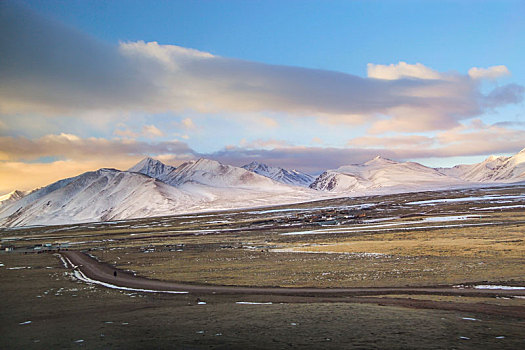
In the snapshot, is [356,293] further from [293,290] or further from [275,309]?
[275,309]

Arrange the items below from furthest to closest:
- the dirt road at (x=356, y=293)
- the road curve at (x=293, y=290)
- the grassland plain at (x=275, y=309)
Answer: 1. the road curve at (x=293, y=290)
2. the dirt road at (x=356, y=293)
3. the grassland plain at (x=275, y=309)

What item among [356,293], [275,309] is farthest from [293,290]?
[275,309]

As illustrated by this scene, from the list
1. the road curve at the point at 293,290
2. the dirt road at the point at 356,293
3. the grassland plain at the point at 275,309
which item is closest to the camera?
the grassland plain at the point at 275,309

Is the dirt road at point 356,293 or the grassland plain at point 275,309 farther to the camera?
the dirt road at point 356,293

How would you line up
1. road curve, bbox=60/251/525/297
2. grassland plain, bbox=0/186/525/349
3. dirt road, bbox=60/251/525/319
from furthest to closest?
road curve, bbox=60/251/525/297 < dirt road, bbox=60/251/525/319 < grassland plain, bbox=0/186/525/349

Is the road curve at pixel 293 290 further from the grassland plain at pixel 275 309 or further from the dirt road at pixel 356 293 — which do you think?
the grassland plain at pixel 275 309

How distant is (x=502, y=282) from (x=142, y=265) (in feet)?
161

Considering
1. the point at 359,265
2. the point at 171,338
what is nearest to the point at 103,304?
the point at 171,338

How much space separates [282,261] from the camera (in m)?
58.4

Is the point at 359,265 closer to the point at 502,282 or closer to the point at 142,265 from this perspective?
the point at 502,282

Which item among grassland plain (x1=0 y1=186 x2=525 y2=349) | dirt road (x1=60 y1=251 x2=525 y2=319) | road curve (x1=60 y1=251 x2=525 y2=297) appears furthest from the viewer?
road curve (x1=60 y1=251 x2=525 y2=297)

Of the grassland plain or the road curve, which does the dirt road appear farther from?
the grassland plain

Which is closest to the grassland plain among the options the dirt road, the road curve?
the dirt road

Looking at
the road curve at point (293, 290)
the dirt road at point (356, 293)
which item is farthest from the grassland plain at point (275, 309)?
the road curve at point (293, 290)
